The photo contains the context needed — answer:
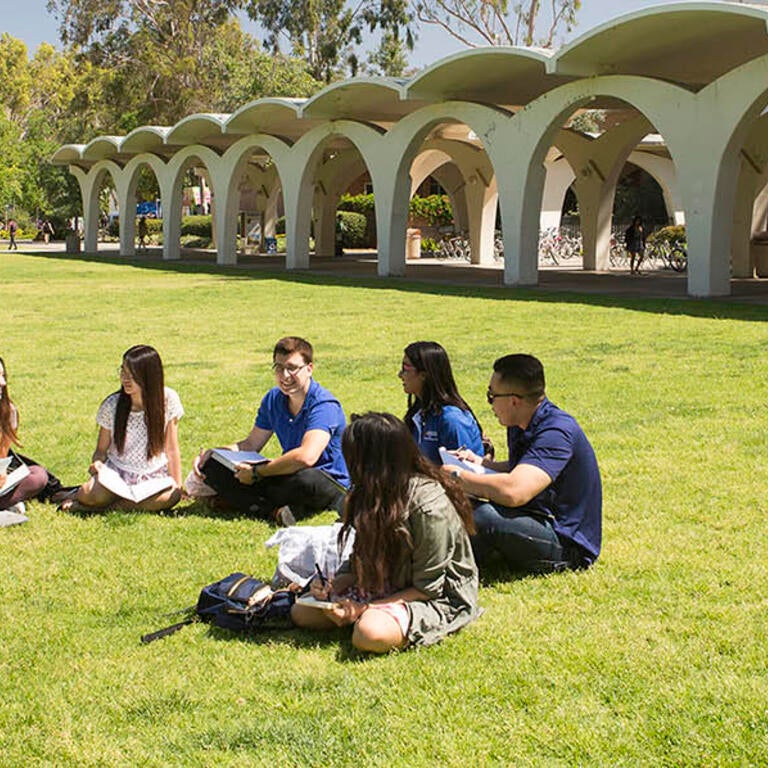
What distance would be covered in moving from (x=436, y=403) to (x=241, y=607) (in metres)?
1.67

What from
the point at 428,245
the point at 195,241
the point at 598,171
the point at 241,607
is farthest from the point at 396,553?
the point at 195,241

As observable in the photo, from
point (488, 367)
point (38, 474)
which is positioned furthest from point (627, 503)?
point (488, 367)

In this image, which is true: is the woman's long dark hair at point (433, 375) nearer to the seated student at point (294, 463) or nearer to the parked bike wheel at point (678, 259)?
the seated student at point (294, 463)

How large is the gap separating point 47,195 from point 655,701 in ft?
198

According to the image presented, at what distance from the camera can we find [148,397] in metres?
6.52

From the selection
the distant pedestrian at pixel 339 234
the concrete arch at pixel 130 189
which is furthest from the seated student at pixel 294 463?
the distant pedestrian at pixel 339 234

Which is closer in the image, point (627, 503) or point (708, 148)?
point (627, 503)

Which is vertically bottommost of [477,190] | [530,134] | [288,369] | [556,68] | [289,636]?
[289,636]

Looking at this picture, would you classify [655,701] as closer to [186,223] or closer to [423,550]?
[423,550]

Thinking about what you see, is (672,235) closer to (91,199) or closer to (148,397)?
(91,199)

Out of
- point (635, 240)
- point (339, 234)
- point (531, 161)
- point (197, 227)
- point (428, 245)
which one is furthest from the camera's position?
point (197, 227)

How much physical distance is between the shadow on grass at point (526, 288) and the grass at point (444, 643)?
261 inches

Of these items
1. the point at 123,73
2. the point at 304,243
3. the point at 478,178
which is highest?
the point at 123,73

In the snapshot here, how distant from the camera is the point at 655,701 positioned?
12.8 ft
